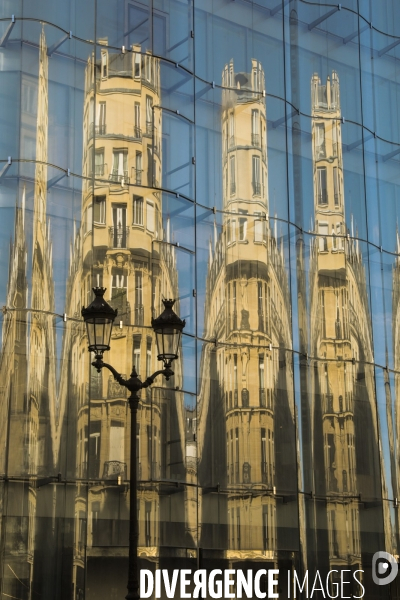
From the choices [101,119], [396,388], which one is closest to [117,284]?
[101,119]

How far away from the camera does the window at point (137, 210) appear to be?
19.7m

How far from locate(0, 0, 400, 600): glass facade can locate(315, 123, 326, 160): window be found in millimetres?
65

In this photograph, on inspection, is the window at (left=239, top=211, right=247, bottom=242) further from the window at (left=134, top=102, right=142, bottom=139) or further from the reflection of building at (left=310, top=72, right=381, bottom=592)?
the window at (left=134, top=102, right=142, bottom=139)

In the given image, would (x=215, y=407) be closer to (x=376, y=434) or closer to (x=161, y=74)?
(x=376, y=434)

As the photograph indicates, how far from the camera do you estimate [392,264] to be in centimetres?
2488

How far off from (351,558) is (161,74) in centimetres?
1091

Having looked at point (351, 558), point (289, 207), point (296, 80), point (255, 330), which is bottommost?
point (351, 558)

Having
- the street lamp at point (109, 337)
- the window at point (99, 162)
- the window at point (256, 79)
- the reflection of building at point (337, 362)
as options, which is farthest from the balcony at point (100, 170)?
the reflection of building at point (337, 362)

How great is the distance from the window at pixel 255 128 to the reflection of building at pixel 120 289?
2.69 metres

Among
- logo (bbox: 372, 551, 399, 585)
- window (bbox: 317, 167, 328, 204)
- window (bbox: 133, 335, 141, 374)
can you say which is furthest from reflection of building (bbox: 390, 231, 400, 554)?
window (bbox: 133, 335, 141, 374)

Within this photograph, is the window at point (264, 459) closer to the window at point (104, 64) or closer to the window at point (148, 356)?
the window at point (148, 356)

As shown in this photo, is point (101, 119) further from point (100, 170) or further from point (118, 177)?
point (118, 177)

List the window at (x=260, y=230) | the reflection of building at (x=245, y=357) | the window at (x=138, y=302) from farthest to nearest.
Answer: the window at (x=260, y=230) → the reflection of building at (x=245, y=357) → the window at (x=138, y=302)

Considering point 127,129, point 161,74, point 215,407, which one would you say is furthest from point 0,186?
point 215,407
